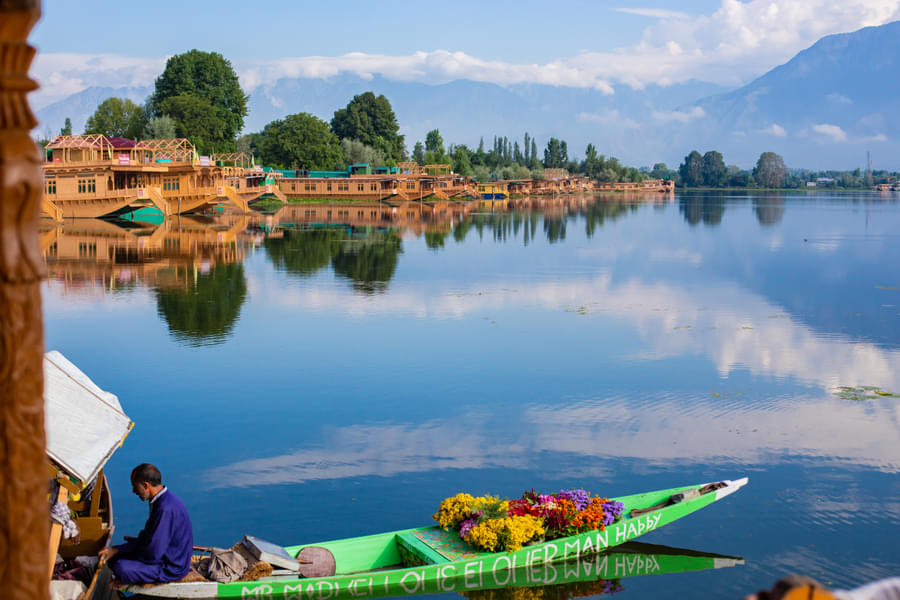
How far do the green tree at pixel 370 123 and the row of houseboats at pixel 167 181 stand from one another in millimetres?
21423

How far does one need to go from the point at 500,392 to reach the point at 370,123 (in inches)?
4695

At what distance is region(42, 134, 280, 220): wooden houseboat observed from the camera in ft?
203

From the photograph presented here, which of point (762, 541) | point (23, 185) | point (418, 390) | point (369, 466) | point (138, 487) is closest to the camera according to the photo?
point (23, 185)

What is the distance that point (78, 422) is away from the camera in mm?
8695

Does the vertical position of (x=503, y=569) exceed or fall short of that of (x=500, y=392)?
it falls short

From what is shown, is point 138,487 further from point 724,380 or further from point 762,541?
point 724,380

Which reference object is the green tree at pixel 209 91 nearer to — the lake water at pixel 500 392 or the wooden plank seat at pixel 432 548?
the lake water at pixel 500 392

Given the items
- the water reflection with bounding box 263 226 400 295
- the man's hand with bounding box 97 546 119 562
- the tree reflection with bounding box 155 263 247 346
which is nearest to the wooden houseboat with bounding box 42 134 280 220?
the water reflection with bounding box 263 226 400 295

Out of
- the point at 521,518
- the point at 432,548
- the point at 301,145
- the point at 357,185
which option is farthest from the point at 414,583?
the point at 301,145

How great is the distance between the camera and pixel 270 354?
21.8 m

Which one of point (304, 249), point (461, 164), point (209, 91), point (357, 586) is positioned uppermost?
point (209, 91)

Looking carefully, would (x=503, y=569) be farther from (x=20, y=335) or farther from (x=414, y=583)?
(x=20, y=335)

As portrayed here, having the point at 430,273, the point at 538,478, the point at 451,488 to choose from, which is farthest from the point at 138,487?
the point at 430,273

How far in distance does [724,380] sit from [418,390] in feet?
22.7
